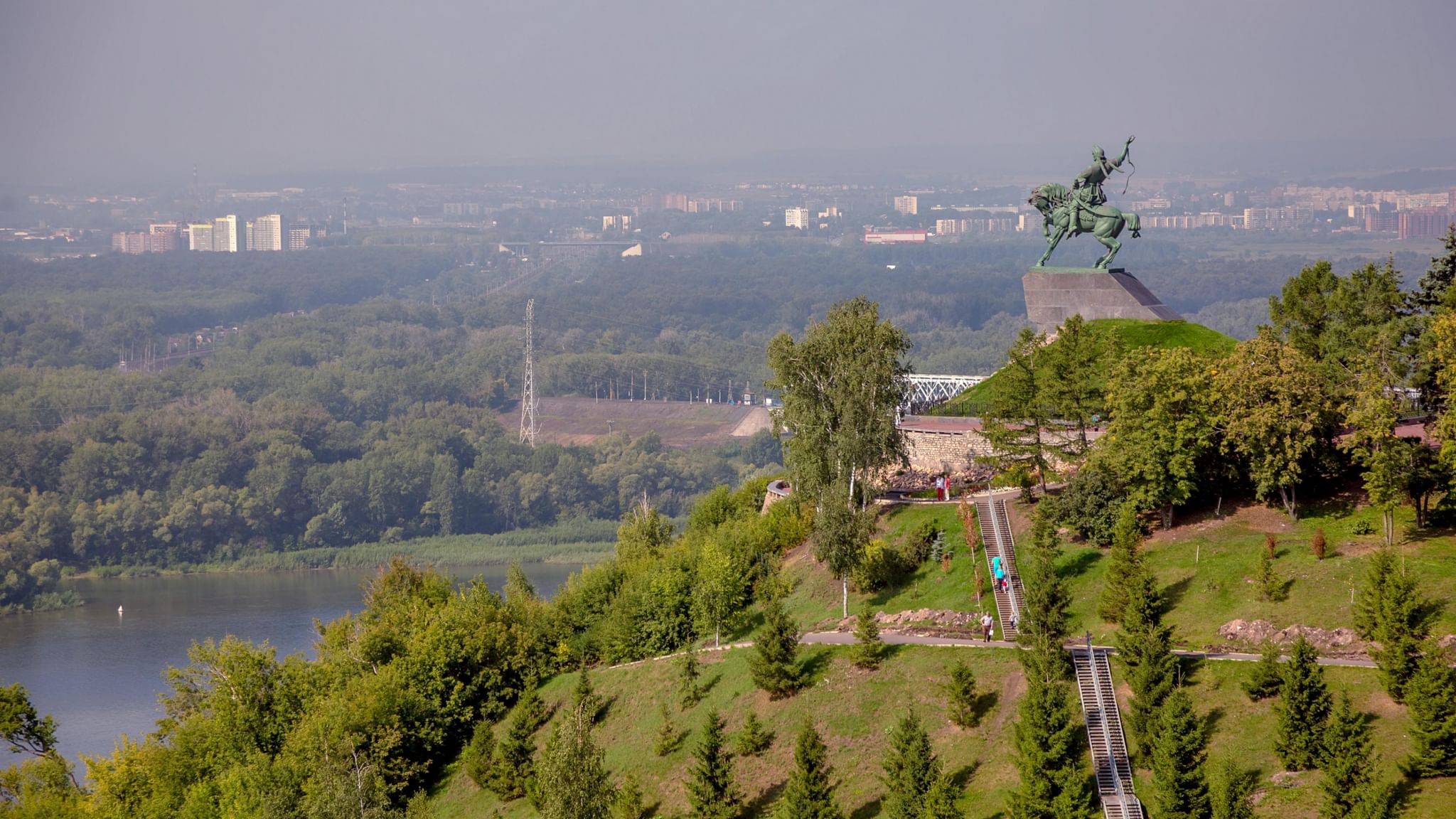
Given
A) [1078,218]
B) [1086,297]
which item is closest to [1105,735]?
[1086,297]

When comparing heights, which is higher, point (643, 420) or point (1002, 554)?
point (1002, 554)

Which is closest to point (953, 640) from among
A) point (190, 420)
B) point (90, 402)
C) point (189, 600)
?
point (189, 600)

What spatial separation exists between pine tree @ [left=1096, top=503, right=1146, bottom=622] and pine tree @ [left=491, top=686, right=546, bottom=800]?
13.4 meters

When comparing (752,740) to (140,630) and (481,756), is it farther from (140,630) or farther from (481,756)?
(140,630)

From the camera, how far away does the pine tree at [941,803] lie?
29531 millimetres

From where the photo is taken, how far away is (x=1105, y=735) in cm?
3119

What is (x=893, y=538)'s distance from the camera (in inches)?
1697

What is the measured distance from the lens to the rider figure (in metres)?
51.4

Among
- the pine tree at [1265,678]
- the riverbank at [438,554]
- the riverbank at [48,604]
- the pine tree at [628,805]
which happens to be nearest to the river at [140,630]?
the riverbank at [48,604]

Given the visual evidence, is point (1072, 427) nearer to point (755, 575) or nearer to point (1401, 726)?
point (755, 575)

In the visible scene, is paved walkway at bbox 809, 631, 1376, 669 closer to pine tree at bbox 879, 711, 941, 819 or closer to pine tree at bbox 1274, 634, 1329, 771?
pine tree at bbox 1274, 634, 1329, 771

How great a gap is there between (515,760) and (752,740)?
713cm

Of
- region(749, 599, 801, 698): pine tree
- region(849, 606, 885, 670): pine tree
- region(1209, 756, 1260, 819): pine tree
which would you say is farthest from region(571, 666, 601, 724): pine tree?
region(1209, 756, 1260, 819): pine tree

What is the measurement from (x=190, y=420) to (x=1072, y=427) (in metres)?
119
